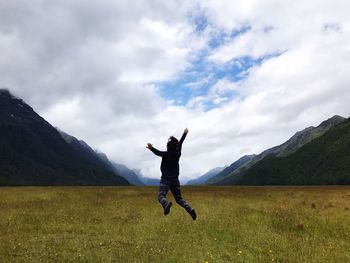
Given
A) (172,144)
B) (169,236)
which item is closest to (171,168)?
(172,144)

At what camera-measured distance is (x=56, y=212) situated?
950 inches

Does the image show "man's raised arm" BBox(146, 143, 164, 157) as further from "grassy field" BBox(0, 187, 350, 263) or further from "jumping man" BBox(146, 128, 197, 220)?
"grassy field" BBox(0, 187, 350, 263)

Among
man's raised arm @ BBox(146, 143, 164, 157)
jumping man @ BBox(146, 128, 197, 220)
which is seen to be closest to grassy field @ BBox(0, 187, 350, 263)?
jumping man @ BBox(146, 128, 197, 220)

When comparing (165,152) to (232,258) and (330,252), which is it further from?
(330,252)

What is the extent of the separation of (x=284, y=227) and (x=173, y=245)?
701 cm

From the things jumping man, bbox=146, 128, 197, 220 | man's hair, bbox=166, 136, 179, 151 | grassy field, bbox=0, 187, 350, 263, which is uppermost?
man's hair, bbox=166, 136, 179, 151

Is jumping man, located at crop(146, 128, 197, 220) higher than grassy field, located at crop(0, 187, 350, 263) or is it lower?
higher

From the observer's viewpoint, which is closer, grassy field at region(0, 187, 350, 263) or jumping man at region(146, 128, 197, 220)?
grassy field at region(0, 187, 350, 263)

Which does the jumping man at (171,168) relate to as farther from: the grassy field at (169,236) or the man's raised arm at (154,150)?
the grassy field at (169,236)

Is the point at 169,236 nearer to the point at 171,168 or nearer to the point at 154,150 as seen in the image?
the point at 171,168

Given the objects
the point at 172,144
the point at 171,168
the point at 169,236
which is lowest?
the point at 169,236

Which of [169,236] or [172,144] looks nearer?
[172,144]

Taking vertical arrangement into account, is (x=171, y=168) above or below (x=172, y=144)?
below

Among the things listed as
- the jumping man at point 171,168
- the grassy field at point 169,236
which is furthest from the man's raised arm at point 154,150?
the grassy field at point 169,236
